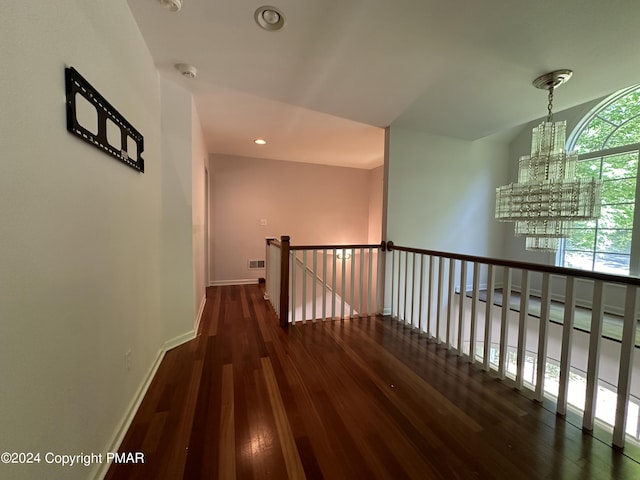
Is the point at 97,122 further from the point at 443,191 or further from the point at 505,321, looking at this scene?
the point at 443,191

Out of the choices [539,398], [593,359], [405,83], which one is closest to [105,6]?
[405,83]

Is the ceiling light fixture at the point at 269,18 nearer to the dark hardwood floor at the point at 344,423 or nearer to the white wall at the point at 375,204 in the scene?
the dark hardwood floor at the point at 344,423

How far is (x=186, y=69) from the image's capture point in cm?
194

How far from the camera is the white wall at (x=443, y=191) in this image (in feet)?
10.4

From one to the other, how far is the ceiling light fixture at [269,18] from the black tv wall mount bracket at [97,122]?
989mm

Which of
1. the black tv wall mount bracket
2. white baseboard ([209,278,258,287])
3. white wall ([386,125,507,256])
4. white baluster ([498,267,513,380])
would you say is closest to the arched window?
white wall ([386,125,507,256])

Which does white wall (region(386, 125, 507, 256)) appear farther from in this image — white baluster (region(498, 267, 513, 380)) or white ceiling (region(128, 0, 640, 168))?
white baluster (region(498, 267, 513, 380))

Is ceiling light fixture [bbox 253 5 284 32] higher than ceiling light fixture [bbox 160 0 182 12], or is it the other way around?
ceiling light fixture [bbox 253 5 284 32]

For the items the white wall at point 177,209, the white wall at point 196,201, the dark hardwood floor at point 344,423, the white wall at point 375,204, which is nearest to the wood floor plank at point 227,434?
the dark hardwood floor at point 344,423

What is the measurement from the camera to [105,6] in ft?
3.82

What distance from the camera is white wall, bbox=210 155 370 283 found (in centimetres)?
461

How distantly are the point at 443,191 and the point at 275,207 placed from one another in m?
3.05

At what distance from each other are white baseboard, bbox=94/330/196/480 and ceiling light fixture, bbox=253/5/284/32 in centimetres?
242

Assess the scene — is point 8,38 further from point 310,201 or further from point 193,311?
point 310,201
